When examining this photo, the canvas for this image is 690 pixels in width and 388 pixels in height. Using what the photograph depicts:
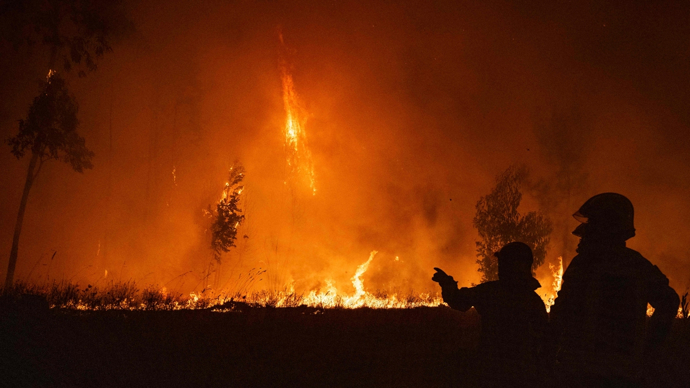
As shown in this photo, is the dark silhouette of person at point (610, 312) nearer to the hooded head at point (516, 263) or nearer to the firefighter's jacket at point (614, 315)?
the firefighter's jacket at point (614, 315)

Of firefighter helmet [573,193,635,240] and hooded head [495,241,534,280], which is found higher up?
firefighter helmet [573,193,635,240]

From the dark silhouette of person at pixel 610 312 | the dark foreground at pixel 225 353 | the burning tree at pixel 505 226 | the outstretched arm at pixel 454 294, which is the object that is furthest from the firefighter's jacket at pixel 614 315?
the burning tree at pixel 505 226

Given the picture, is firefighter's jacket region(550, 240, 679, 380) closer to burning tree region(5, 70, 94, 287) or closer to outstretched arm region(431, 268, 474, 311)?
outstretched arm region(431, 268, 474, 311)

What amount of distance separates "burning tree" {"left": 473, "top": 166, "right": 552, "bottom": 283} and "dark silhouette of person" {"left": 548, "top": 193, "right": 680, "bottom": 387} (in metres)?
18.1

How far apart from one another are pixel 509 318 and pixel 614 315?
82 centimetres

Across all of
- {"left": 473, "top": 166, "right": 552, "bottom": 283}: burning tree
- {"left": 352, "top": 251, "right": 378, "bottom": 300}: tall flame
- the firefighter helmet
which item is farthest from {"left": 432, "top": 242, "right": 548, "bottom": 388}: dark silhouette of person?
{"left": 352, "top": 251, "right": 378, "bottom": 300}: tall flame

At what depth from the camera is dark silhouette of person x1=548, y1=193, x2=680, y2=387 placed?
3572mm

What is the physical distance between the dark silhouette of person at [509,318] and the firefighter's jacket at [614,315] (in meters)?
0.24

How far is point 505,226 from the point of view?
71.3 feet

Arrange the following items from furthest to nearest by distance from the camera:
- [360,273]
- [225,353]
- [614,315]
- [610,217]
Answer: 1. [360,273]
2. [225,353]
3. [610,217]
4. [614,315]

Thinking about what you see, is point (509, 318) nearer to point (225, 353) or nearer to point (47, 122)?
point (225, 353)

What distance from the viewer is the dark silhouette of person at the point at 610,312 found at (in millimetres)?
3572

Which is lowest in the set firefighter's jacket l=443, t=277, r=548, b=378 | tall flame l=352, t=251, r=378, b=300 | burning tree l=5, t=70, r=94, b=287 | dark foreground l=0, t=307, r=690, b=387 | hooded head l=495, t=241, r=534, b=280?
dark foreground l=0, t=307, r=690, b=387

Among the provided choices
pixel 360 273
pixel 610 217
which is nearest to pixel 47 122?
pixel 610 217
